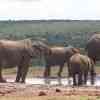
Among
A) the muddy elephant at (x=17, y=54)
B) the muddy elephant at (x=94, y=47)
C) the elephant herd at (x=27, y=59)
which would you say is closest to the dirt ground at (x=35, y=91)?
the elephant herd at (x=27, y=59)

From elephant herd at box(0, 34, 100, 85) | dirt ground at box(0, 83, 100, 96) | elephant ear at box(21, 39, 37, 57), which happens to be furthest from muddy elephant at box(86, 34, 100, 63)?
dirt ground at box(0, 83, 100, 96)

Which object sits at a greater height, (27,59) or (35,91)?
(35,91)

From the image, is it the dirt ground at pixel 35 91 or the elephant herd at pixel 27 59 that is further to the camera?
the elephant herd at pixel 27 59

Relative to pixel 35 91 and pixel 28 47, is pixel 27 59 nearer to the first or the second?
pixel 28 47

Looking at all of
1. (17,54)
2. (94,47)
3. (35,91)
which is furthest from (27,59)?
(35,91)

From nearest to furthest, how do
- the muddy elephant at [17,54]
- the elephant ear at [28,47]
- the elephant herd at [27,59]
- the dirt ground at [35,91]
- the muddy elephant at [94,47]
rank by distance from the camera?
1. the dirt ground at [35,91]
2. the elephant herd at [27,59]
3. the muddy elephant at [17,54]
4. the elephant ear at [28,47]
5. the muddy elephant at [94,47]

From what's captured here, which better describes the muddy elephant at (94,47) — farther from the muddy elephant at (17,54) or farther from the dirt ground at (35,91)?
the dirt ground at (35,91)

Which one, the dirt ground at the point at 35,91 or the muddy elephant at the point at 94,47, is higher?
the dirt ground at the point at 35,91

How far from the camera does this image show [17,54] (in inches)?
821

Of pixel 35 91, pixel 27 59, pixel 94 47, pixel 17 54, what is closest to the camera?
pixel 35 91

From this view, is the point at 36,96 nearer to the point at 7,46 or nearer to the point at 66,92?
the point at 66,92

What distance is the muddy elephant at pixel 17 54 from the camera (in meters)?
20.6

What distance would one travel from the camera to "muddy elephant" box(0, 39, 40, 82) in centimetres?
2063

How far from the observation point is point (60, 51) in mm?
27922
